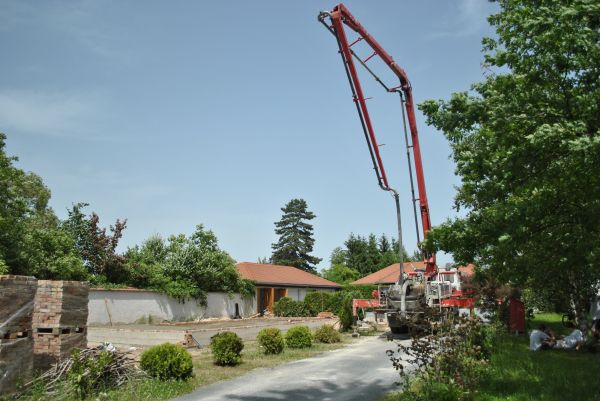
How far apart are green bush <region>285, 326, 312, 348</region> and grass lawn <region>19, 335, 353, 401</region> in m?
0.23

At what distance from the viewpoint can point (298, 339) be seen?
16047mm

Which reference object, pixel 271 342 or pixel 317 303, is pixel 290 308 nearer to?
pixel 317 303

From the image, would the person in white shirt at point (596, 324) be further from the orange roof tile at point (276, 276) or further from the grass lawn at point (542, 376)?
the orange roof tile at point (276, 276)

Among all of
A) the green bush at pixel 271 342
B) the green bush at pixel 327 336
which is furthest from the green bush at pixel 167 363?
the green bush at pixel 327 336

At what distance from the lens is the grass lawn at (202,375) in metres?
9.22

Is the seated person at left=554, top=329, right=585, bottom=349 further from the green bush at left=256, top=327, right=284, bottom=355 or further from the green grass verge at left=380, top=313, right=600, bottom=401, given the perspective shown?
the green bush at left=256, top=327, right=284, bottom=355

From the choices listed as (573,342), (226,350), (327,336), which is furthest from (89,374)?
(573,342)

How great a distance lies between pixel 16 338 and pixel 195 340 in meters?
7.62

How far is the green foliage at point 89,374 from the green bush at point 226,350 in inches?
121

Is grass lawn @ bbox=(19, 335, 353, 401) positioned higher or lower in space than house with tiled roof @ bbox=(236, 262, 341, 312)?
lower

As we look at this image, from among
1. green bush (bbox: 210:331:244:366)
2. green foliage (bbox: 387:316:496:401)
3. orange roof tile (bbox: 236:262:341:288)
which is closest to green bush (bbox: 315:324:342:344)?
green bush (bbox: 210:331:244:366)

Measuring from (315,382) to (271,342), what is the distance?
4.07m

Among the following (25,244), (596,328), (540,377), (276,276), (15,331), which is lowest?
(540,377)

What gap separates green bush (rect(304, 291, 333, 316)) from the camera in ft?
106
